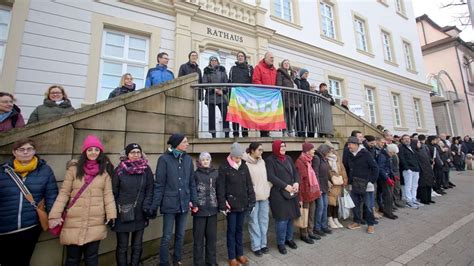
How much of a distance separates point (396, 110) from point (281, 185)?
47.1ft

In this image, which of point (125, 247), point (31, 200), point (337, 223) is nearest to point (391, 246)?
point (337, 223)

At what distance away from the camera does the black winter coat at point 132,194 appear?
2982 mm

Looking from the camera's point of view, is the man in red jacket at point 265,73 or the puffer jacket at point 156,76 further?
the man in red jacket at point 265,73

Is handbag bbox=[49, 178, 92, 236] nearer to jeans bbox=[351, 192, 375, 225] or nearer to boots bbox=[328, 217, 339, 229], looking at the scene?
boots bbox=[328, 217, 339, 229]

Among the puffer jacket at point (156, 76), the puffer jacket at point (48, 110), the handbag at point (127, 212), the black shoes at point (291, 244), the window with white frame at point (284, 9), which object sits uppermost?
the window with white frame at point (284, 9)

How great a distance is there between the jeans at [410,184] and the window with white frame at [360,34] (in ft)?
30.3

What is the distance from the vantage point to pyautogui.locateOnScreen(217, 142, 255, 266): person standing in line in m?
3.45

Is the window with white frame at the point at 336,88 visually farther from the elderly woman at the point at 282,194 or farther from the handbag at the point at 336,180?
the elderly woman at the point at 282,194

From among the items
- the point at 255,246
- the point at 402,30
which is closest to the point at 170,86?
the point at 255,246

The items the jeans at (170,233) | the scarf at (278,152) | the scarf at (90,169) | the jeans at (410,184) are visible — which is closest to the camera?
the scarf at (90,169)

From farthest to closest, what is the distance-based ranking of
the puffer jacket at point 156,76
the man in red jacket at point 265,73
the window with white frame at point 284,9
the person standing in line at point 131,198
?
the window with white frame at point 284,9 → the man in red jacket at point 265,73 → the puffer jacket at point 156,76 → the person standing in line at point 131,198

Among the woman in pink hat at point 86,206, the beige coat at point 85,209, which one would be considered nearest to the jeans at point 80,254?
the woman in pink hat at point 86,206

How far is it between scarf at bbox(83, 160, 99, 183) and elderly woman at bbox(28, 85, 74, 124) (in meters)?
1.16

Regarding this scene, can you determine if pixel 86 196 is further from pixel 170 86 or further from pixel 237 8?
pixel 237 8
